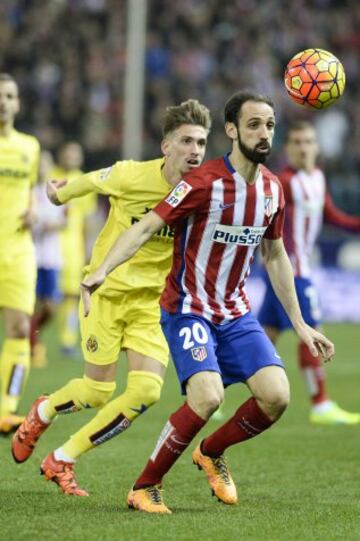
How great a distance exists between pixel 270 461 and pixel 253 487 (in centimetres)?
108

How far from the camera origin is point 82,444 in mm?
7020

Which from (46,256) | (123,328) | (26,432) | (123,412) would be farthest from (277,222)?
(46,256)

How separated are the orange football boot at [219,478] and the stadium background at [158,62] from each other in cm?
1403

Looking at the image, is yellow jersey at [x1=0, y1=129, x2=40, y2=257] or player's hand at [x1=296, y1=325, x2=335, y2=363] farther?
yellow jersey at [x1=0, y1=129, x2=40, y2=257]

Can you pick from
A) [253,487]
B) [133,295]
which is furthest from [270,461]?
[133,295]

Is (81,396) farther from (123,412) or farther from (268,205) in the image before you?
(268,205)

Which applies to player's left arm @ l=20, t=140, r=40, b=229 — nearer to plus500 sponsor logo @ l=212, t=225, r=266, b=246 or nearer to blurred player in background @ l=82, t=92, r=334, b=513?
blurred player in background @ l=82, t=92, r=334, b=513

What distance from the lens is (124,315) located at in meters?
7.28

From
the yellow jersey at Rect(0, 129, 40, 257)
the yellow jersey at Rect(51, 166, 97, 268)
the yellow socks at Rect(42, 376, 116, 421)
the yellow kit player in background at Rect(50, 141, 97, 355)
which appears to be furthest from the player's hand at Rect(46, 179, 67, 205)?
the yellow jersey at Rect(51, 166, 97, 268)

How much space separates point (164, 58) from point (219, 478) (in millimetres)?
17964

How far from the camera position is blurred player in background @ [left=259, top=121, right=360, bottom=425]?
1028cm

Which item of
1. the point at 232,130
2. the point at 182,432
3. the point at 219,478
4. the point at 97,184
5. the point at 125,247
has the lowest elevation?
the point at 219,478

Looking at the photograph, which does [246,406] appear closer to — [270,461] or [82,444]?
[82,444]

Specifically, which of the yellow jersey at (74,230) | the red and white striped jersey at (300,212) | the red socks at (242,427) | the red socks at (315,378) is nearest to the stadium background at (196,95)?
the red socks at (315,378)
